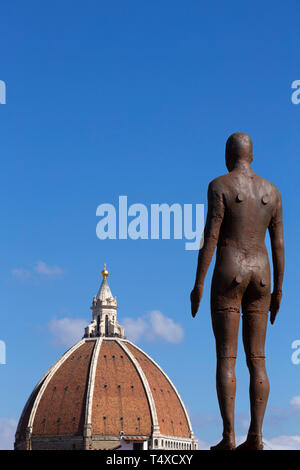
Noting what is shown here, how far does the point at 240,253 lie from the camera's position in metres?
11.3

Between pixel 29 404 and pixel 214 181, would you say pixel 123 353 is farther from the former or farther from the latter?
pixel 214 181

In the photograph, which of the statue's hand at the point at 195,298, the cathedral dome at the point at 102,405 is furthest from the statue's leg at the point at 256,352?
the cathedral dome at the point at 102,405

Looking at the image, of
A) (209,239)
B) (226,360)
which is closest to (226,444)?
(226,360)

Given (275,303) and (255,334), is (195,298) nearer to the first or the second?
(255,334)

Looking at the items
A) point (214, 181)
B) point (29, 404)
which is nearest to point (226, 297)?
point (214, 181)

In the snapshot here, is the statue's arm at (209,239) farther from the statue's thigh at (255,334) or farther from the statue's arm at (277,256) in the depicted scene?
the statue's arm at (277,256)

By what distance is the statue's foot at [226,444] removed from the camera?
35.1 feet

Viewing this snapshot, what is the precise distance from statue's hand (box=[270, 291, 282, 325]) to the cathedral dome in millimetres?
105258

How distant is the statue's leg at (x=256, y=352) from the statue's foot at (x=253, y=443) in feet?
0.06

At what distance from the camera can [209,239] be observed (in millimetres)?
11203

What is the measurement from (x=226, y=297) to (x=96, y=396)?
361 feet

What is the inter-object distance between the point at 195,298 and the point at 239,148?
2.01m

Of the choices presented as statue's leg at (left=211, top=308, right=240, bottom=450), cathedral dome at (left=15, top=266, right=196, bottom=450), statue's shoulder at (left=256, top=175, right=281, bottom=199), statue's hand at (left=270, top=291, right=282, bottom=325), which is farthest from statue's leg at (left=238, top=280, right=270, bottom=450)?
cathedral dome at (left=15, top=266, right=196, bottom=450)

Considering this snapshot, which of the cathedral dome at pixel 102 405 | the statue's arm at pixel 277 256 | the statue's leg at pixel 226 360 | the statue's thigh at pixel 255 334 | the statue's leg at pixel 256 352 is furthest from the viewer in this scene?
the cathedral dome at pixel 102 405
